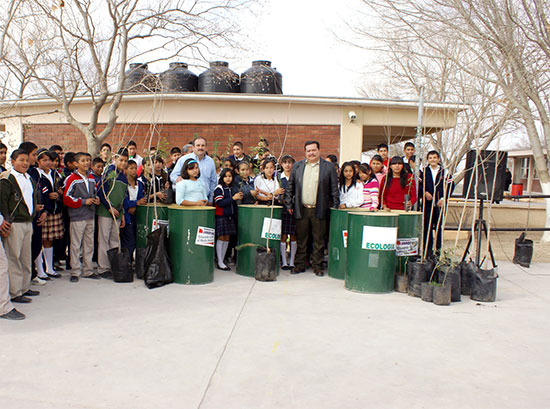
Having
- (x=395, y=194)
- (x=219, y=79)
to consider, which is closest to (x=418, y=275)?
(x=395, y=194)

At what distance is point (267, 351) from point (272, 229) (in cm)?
296

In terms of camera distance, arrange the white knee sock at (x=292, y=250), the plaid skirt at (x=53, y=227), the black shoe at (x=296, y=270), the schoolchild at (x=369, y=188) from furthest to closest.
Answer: the white knee sock at (x=292, y=250) < the schoolchild at (x=369, y=188) < the black shoe at (x=296, y=270) < the plaid skirt at (x=53, y=227)

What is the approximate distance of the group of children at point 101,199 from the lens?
5109 mm

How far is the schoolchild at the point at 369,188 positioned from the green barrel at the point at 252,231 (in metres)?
1.45

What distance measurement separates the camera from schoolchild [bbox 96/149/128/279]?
6465 mm

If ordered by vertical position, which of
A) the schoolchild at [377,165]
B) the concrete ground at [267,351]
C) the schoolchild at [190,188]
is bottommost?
the concrete ground at [267,351]

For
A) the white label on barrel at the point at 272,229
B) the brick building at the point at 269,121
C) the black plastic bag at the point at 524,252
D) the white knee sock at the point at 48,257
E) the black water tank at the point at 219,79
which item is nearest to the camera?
the white knee sock at the point at 48,257

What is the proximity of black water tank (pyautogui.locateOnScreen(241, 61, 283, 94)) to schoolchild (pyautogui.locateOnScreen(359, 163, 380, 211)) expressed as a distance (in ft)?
23.0

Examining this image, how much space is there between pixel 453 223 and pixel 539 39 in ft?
18.1

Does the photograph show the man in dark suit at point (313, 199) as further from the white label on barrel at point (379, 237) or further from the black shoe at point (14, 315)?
the black shoe at point (14, 315)

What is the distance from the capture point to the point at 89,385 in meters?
3.27

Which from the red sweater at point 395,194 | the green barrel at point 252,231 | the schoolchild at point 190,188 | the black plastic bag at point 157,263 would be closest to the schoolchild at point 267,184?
the green barrel at point 252,231

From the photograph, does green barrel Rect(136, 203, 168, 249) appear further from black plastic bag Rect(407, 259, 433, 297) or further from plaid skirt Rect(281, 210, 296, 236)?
black plastic bag Rect(407, 259, 433, 297)

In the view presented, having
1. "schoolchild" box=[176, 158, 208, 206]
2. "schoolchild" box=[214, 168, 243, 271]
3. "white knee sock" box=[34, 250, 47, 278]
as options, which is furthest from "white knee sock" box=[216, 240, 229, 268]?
"white knee sock" box=[34, 250, 47, 278]
